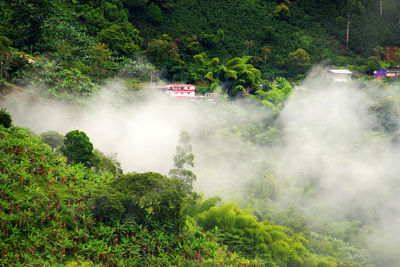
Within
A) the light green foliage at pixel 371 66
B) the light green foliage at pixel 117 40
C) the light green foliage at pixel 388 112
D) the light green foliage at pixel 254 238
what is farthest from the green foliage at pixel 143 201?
the light green foliage at pixel 371 66

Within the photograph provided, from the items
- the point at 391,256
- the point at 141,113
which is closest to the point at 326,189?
the point at 391,256

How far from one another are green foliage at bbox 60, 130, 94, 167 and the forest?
0.05 meters

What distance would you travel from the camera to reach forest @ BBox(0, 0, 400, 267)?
44.2 feet

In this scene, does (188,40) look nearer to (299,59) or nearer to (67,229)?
(299,59)

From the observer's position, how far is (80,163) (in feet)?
52.9

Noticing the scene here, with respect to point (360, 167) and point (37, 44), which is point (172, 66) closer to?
point (37, 44)

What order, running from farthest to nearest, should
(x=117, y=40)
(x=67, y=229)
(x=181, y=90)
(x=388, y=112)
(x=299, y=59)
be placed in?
(x=299, y=59) → (x=117, y=40) → (x=181, y=90) → (x=388, y=112) → (x=67, y=229)

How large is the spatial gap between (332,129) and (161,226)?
16.0m

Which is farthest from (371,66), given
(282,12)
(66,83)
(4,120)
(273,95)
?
(4,120)

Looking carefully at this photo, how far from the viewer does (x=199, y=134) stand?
81.7ft

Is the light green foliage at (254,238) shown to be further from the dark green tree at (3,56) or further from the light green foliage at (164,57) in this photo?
the light green foliage at (164,57)

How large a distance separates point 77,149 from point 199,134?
9.33m

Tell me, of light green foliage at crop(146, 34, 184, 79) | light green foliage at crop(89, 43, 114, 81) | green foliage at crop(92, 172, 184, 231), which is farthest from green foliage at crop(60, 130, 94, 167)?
light green foliage at crop(146, 34, 184, 79)

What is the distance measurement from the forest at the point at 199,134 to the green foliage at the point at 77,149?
0.05 m
